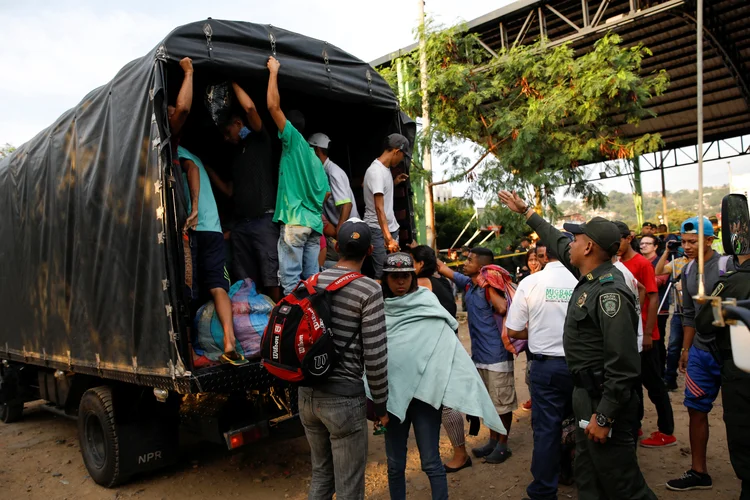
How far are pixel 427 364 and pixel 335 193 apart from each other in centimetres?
210

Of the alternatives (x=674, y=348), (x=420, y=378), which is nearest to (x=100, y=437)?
(x=420, y=378)

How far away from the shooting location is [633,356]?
2.64 m

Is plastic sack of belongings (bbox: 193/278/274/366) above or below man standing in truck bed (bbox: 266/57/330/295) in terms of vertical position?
below

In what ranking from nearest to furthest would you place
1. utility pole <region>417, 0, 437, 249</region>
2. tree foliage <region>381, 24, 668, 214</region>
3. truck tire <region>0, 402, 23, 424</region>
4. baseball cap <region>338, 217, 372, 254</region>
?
baseball cap <region>338, 217, 372, 254</region>
truck tire <region>0, 402, 23, 424</region>
tree foliage <region>381, 24, 668, 214</region>
utility pole <region>417, 0, 437, 249</region>

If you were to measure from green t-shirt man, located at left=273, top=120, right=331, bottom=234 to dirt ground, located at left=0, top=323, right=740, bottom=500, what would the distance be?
199 cm

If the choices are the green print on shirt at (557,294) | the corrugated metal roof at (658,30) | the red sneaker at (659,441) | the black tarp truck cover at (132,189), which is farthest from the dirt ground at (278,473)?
the corrugated metal roof at (658,30)

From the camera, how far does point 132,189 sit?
3.66 meters

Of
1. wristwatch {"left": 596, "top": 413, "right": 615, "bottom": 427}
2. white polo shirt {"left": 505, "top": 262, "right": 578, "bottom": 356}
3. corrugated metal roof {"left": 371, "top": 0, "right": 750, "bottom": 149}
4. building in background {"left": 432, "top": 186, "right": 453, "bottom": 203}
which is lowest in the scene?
wristwatch {"left": 596, "top": 413, "right": 615, "bottom": 427}

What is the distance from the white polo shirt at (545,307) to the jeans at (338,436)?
50.3 inches

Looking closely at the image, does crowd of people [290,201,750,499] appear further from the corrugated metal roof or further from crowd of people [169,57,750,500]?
the corrugated metal roof

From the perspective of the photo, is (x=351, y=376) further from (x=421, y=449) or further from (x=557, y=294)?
(x=557, y=294)

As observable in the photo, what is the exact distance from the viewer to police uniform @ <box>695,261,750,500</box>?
2.98 meters

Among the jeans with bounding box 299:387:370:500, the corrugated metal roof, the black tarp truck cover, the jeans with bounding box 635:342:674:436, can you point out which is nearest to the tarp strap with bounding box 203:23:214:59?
the black tarp truck cover

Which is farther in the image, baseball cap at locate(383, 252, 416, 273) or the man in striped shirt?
baseball cap at locate(383, 252, 416, 273)
